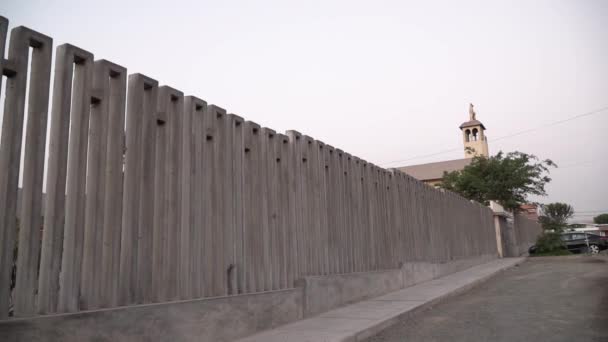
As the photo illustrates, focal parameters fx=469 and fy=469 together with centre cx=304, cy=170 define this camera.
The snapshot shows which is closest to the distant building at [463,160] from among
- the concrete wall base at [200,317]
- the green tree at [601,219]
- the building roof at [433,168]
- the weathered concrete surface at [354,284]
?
the building roof at [433,168]

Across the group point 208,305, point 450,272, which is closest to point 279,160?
point 208,305

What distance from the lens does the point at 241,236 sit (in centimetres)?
563

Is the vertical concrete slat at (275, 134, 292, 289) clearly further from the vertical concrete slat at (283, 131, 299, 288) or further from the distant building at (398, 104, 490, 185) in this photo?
the distant building at (398, 104, 490, 185)

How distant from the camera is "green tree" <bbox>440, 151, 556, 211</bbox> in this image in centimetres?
2873

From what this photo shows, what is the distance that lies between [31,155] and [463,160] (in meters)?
70.7

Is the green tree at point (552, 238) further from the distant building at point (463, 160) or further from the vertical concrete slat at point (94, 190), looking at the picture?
the distant building at point (463, 160)

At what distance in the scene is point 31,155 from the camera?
140 inches

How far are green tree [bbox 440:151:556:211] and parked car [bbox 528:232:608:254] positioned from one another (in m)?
2.96

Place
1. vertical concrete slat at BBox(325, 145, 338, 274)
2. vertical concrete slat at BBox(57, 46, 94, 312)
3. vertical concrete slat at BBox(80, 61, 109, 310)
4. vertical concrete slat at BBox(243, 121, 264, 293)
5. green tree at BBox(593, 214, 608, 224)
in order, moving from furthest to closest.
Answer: green tree at BBox(593, 214, 608, 224)
vertical concrete slat at BBox(325, 145, 338, 274)
vertical concrete slat at BBox(243, 121, 264, 293)
vertical concrete slat at BBox(80, 61, 109, 310)
vertical concrete slat at BBox(57, 46, 94, 312)

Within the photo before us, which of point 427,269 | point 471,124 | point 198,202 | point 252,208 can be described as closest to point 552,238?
point 427,269

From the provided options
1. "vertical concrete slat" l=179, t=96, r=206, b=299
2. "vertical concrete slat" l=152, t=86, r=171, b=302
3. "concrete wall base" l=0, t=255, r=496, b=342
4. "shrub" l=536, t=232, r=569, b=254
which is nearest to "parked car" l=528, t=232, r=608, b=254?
"shrub" l=536, t=232, r=569, b=254

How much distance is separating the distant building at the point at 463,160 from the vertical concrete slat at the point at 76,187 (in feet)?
203

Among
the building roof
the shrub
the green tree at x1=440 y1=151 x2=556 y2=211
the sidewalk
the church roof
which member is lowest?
the sidewalk

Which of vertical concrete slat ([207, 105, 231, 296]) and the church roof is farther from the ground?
the church roof
